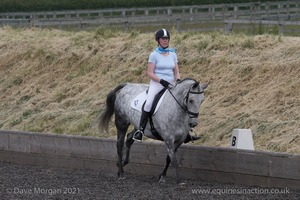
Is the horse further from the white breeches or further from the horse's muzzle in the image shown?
the white breeches

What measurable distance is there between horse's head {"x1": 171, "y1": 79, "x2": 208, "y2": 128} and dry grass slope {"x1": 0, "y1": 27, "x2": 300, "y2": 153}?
1.87 meters

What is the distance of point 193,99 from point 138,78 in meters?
7.32

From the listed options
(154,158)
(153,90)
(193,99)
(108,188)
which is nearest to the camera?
(193,99)

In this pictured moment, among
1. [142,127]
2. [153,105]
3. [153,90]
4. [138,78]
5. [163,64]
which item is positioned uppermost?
[163,64]

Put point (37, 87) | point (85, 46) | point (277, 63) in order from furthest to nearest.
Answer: point (85, 46) < point (37, 87) < point (277, 63)

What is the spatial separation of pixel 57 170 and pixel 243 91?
3.98 meters

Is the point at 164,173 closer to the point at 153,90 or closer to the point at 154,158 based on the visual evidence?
the point at 154,158

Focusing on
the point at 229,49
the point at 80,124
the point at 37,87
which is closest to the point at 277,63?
the point at 229,49

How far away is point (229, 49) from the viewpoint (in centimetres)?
1902

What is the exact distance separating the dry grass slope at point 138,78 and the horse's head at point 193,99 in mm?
1872

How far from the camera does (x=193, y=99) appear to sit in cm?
1252

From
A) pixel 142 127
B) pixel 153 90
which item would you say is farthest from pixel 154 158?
pixel 153 90

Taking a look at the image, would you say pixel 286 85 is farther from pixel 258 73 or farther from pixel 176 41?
pixel 176 41

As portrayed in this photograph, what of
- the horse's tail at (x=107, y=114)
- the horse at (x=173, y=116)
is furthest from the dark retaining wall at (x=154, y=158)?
the horse at (x=173, y=116)
